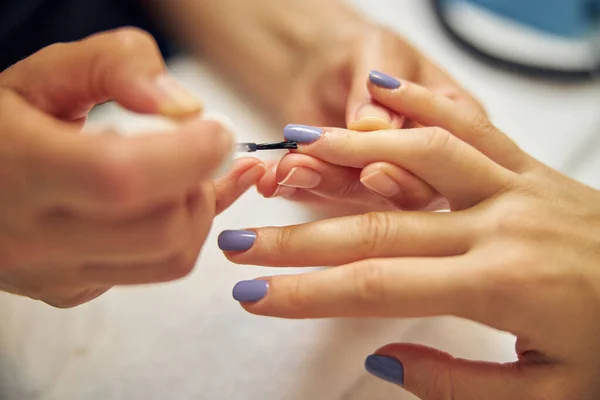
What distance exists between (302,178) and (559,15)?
766 mm

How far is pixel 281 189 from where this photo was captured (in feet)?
1.89

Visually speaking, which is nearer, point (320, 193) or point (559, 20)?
point (320, 193)

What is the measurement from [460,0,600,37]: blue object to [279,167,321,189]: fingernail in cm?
73

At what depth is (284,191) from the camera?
0.58 meters

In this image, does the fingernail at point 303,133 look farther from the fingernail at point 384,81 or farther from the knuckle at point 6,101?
the knuckle at point 6,101

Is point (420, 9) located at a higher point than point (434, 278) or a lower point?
higher

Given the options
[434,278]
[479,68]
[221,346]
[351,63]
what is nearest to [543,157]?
[479,68]

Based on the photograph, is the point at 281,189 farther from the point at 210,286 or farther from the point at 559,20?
the point at 559,20

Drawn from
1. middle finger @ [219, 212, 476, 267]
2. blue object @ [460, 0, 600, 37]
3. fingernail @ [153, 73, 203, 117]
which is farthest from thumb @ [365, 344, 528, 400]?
blue object @ [460, 0, 600, 37]

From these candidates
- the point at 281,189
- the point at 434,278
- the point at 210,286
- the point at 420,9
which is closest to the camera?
the point at 434,278

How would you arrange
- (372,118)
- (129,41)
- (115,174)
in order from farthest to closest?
(372,118)
(129,41)
(115,174)

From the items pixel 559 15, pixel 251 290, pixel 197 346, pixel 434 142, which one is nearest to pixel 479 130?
pixel 434 142

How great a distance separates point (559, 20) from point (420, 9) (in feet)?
0.89

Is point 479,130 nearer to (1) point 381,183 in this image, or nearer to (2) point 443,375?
(1) point 381,183
